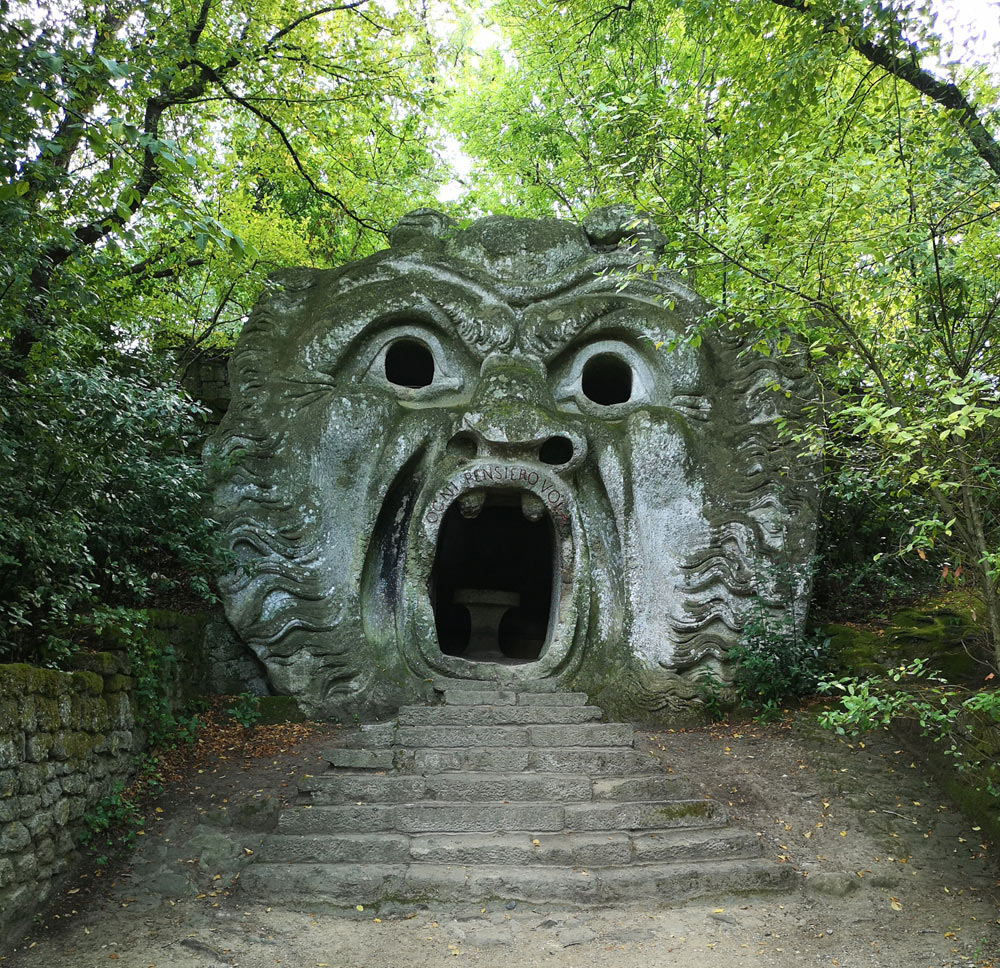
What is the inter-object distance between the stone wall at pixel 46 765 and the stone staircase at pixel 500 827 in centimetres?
100

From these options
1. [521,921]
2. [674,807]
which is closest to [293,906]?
[521,921]

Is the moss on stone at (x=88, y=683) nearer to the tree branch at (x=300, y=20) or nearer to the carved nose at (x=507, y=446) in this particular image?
the carved nose at (x=507, y=446)

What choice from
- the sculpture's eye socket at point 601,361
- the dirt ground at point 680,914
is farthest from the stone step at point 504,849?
the sculpture's eye socket at point 601,361

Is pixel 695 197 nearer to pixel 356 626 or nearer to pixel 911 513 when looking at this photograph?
pixel 911 513

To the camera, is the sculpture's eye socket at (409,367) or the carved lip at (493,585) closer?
the sculpture's eye socket at (409,367)

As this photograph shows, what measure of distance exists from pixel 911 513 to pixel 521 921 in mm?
4552

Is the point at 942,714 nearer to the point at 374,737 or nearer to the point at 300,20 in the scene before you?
the point at 374,737

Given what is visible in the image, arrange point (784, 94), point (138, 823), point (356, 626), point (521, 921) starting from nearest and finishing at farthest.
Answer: point (521, 921)
point (138, 823)
point (784, 94)
point (356, 626)

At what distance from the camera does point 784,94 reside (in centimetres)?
601

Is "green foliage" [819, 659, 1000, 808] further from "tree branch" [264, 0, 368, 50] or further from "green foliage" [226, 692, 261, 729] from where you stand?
"tree branch" [264, 0, 368, 50]

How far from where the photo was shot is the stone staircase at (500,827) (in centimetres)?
443

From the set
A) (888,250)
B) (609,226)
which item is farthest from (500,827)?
(609,226)

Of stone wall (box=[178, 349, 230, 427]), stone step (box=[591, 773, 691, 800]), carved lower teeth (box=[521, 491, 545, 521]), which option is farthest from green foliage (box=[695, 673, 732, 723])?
stone wall (box=[178, 349, 230, 427])

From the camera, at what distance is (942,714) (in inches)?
160
